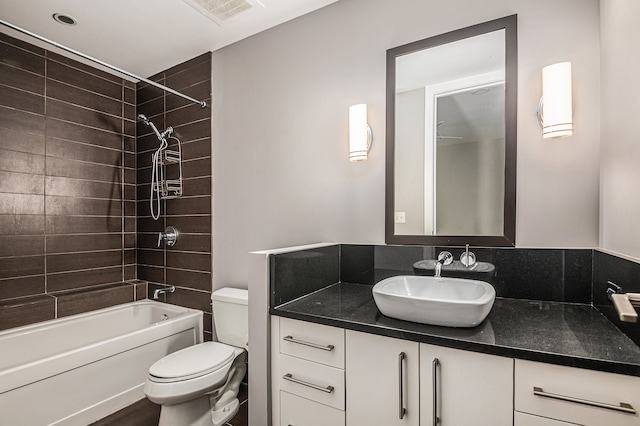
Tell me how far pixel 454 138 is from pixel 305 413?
4.78 ft

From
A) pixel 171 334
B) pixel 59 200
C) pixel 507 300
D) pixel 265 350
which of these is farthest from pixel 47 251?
pixel 507 300

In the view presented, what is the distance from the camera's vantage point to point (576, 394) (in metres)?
0.90

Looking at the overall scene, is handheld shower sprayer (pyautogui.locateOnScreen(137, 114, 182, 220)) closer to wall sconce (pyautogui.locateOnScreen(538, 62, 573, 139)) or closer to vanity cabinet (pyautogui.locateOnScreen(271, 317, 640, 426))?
vanity cabinet (pyautogui.locateOnScreen(271, 317, 640, 426))

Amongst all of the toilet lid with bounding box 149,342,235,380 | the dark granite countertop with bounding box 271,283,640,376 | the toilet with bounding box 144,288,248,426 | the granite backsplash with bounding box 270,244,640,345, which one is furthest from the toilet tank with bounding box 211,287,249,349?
the dark granite countertop with bounding box 271,283,640,376

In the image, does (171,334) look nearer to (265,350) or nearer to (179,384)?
(179,384)

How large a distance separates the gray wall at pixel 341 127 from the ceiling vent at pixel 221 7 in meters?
0.27

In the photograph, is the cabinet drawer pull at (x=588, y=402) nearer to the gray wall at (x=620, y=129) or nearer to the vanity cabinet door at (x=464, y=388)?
the vanity cabinet door at (x=464, y=388)

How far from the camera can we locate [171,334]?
234 centimetres

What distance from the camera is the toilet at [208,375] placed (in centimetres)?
161

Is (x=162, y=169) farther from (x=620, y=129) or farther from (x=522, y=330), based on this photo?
(x=620, y=129)

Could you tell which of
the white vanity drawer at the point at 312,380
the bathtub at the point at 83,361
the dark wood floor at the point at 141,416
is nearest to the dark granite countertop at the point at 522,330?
the white vanity drawer at the point at 312,380

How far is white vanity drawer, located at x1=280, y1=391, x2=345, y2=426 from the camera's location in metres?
1.26

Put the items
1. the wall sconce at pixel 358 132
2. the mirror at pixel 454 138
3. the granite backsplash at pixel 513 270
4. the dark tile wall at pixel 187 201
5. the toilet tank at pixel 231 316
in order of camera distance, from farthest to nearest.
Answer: the dark tile wall at pixel 187 201, the toilet tank at pixel 231 316, the wall sconce at pixel 358 132, the mirror at pixel 454 138, the granite backsplash at pixel 513 270

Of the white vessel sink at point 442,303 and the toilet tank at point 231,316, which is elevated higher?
the white vessel sink at point 442,303
